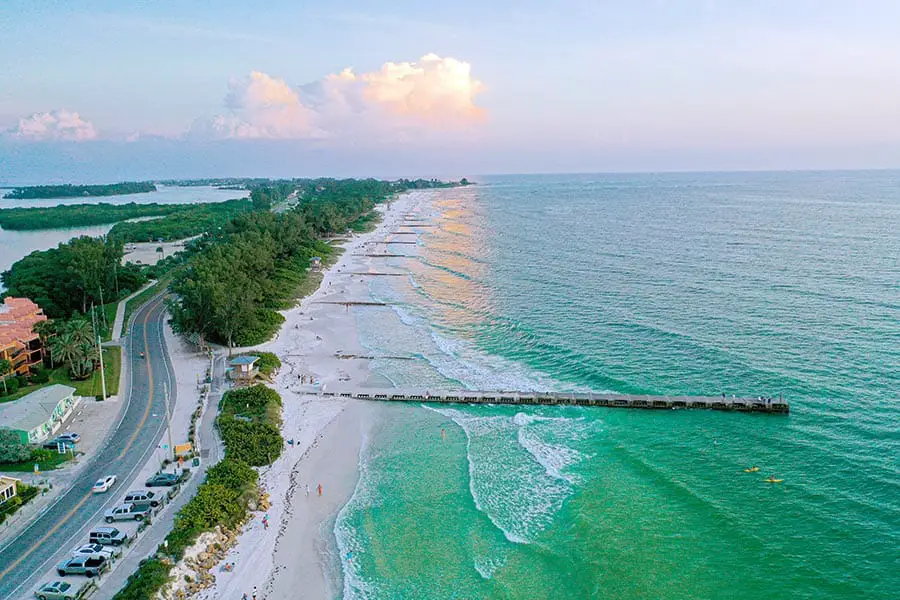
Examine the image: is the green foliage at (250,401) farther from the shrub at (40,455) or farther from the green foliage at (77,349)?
the green foliage at (77,349)

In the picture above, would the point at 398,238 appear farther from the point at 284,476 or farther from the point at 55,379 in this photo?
the point at 284,476

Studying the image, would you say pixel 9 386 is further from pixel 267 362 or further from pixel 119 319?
pixel 119 319

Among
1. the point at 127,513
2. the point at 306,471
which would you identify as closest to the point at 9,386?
the point at 127,513

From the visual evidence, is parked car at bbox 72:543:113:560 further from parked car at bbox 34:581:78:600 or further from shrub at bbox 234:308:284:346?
shrub at bbox 234:308:284:346

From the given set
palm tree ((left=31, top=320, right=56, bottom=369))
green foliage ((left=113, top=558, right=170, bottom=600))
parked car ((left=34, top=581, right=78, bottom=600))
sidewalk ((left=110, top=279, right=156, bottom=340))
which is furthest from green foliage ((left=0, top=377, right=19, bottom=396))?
green foliage ((left=113, top=558, right=170, bottom=600))

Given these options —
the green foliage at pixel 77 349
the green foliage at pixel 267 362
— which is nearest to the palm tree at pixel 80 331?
the green foliage at pixel 77 349
